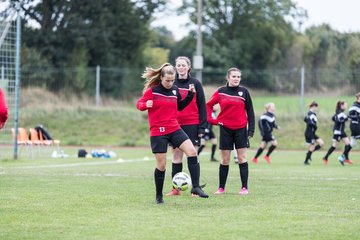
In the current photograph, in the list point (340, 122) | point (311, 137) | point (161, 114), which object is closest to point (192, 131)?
point (161, 114)

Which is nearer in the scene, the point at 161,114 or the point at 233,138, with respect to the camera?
the point at 161,114

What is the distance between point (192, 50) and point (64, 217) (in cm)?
5898

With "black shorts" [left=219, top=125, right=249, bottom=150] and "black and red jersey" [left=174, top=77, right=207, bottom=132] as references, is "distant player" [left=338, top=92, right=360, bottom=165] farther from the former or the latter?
"black and red jersey" [left=174, top=77, right=207, bottom=132]

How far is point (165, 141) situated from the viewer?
34.8 ft

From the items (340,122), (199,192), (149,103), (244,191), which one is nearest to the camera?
(149,103)

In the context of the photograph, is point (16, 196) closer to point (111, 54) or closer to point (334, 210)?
point (334, 210)

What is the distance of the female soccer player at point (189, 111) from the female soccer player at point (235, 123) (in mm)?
406

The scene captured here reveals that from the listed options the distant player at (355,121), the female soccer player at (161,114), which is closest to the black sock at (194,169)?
the female soccer player at (161,114)

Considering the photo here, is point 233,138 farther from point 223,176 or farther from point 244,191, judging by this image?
point 244,191

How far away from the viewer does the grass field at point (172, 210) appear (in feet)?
25.8

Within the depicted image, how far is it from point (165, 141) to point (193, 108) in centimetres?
149

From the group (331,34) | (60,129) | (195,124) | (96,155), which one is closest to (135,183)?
(195,124)

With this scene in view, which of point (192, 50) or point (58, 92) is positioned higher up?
point (192, 50)

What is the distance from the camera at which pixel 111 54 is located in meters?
50.4
